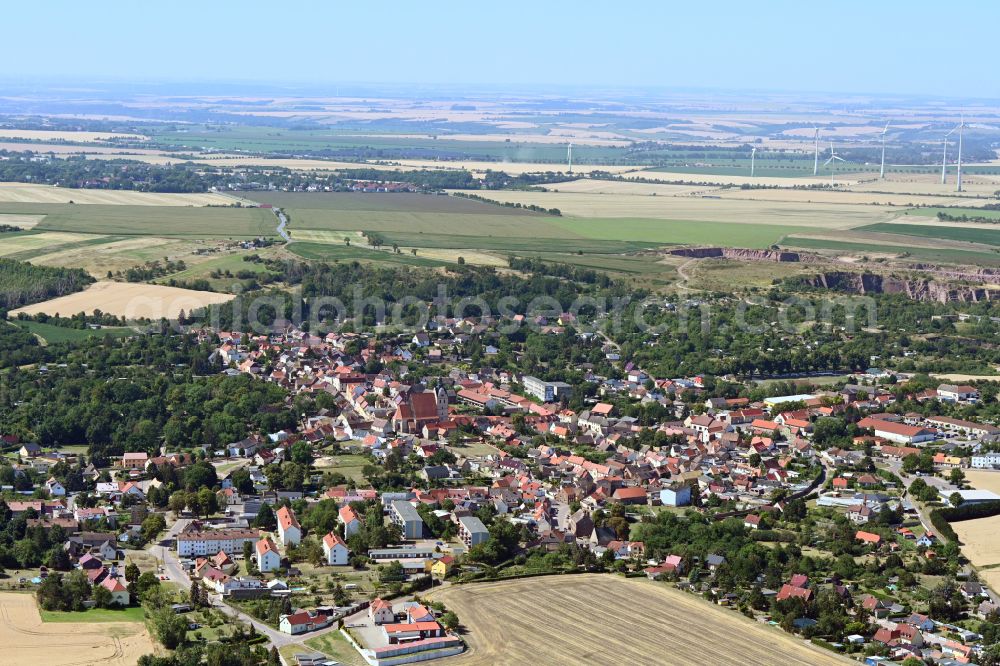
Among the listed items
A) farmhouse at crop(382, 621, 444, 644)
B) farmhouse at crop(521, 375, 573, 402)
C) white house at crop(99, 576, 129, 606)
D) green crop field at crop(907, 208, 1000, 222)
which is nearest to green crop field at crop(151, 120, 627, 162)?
green crop field at crop(907, 208, 1000, 222)

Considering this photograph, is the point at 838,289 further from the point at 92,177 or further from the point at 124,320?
the point at 92,177

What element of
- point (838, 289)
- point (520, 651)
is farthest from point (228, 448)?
point (838, 289)

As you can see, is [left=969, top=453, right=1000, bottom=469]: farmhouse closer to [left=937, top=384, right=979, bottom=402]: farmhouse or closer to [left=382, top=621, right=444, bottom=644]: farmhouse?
[left=937, top=384, right=979, bottom=402]: farmhouse

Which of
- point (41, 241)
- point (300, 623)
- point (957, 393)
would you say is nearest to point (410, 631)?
point (300, 623)

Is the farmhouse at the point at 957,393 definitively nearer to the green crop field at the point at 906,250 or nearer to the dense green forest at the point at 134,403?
the dense green forest at the point at 134,403

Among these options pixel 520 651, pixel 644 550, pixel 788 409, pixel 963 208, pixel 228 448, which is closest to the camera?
pixel 520 651
